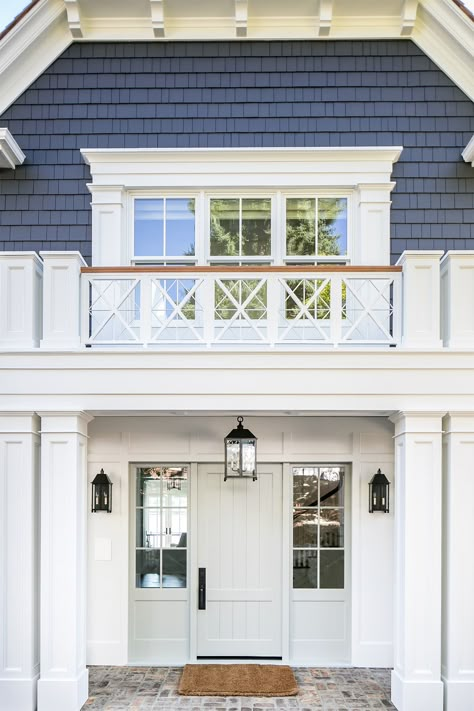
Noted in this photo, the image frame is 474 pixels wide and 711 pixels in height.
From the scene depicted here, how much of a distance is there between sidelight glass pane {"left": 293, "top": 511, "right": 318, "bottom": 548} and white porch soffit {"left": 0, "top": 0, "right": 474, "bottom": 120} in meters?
5.05

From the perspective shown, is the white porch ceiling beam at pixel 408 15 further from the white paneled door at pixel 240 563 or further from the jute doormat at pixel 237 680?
the jute doormat at pixel 237 680

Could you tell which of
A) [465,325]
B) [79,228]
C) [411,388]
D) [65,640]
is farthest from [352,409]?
[79,228]

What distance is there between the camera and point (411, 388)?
549 centimetres

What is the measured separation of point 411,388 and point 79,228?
13.1 ft

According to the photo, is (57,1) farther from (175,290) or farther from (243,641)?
(243,641)

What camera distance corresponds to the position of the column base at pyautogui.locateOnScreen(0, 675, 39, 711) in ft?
17.8

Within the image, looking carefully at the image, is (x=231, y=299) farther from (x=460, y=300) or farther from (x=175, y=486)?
(x=175, y=486)

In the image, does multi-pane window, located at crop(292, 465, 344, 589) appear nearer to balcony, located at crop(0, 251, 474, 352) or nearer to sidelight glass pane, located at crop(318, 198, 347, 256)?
balcony, located at crop(0, 251, 474, 352)

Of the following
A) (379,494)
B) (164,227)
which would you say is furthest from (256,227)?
(379,494)

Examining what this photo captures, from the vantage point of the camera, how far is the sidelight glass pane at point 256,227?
23.2 feet

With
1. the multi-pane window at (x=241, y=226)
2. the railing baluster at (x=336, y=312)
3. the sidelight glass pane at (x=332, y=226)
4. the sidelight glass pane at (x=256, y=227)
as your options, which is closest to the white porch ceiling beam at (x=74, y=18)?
the multi-pane window at (x=241, y=226)

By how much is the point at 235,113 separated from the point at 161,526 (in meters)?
4.69

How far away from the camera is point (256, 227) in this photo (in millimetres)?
7090

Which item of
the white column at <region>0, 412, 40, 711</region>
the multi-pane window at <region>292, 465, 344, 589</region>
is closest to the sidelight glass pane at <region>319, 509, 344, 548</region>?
the multi-pane window at <region>292, 465, 344, 589</region>
